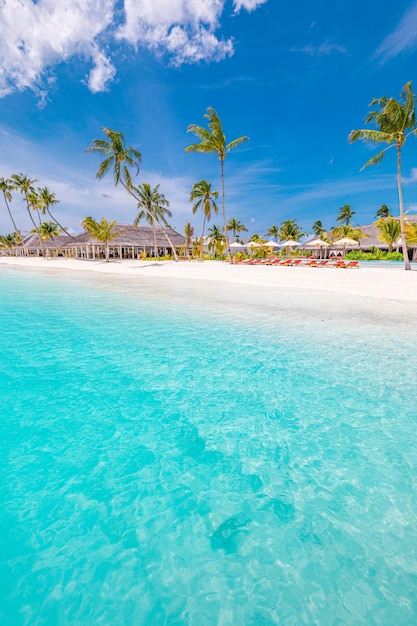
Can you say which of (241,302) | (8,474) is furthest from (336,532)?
(241,302)

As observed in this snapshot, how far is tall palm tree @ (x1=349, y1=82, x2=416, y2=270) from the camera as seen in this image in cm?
1752

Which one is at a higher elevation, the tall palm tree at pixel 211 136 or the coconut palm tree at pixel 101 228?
the tall palm tree at pixel 211 136

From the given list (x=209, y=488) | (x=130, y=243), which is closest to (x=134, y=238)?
(x=130, y=243)

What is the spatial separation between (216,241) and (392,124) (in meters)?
26.9

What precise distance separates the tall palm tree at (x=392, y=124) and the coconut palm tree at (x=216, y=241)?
2200 centimetres

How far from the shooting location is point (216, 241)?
43.2m

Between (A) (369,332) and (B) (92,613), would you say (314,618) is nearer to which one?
(B) (92,613)

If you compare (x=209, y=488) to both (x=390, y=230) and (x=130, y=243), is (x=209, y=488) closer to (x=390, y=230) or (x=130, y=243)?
(x=390, y=230)

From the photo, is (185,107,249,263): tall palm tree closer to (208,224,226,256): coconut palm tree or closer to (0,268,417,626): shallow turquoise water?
(208,224,226,256): coconut palm tree

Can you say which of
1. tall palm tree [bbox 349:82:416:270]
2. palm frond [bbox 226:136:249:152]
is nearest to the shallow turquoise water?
tall palm tree [bbox 349:82:416:270]

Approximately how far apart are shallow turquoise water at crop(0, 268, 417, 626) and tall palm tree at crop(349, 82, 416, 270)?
17.4 meters

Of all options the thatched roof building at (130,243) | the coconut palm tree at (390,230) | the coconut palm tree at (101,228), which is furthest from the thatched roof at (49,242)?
the coconut palm tree at (390,230)

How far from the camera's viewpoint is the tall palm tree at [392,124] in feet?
57.5

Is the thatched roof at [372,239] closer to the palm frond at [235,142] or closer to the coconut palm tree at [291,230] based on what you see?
the coconut palm tree at [291,230]
